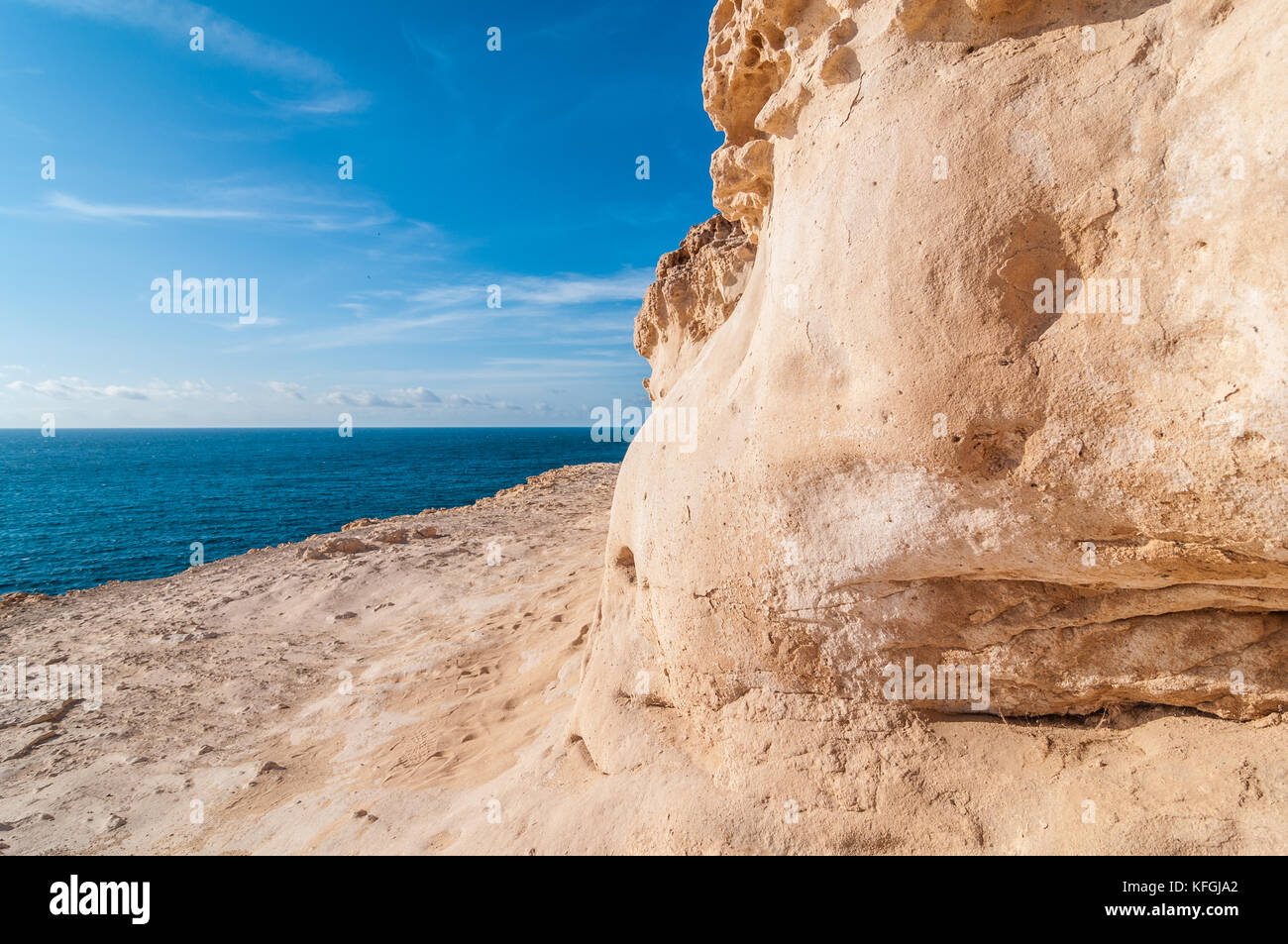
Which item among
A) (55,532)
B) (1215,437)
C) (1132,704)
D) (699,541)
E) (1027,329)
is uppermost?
(1027,329)

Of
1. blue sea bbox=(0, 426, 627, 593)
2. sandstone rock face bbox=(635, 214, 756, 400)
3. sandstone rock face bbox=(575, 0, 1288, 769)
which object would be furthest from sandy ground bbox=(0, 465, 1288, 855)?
blue sea bbox=(0, 426, 627, 593)

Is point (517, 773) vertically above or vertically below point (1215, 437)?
below

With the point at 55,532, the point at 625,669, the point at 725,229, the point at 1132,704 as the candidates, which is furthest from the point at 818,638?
the point at 55,532

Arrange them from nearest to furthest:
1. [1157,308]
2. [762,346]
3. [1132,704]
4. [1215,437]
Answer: [1215,437] < [1157,308] < [1132,704] < [762,346]

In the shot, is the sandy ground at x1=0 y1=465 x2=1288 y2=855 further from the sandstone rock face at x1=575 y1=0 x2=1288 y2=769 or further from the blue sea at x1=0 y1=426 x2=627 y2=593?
the blue sea at x1=0 y1=426 x2=627 y2=593

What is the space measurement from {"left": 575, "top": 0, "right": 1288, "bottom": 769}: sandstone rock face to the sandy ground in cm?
29

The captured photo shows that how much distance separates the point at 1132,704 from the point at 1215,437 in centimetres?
149

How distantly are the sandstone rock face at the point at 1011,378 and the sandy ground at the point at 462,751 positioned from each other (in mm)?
292

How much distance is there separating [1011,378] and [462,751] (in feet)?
17.5

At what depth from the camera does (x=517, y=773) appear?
189 inches

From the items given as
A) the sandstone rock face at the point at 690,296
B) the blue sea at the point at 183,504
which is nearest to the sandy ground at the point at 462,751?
the sandstone rock face at the point at 690,296

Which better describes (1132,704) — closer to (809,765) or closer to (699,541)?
(809,765)

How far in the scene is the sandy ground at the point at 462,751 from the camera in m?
2.72

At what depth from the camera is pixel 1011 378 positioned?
2570mm
